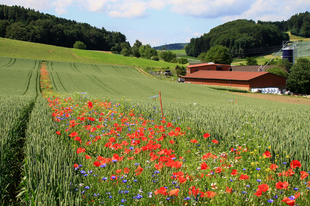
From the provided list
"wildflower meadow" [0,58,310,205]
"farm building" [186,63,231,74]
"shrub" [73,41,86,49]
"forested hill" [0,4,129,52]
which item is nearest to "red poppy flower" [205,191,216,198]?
"wildflower meadow" [0,58,310,205]

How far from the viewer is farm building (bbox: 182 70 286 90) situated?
51.6m

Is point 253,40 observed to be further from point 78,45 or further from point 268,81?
point 78,45

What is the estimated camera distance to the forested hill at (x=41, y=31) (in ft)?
334

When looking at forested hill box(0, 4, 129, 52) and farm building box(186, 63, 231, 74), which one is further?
forested hill box(0, 4, 129, 52)

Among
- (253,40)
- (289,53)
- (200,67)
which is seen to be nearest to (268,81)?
(289,53)

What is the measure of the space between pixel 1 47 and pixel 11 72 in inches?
1683

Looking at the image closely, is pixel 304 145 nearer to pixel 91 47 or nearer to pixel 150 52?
pixel 150 52

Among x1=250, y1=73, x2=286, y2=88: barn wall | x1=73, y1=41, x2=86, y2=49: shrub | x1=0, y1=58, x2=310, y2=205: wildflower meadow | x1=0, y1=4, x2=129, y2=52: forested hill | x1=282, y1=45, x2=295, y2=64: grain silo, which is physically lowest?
x1=250, y1=73, x2=286, y2=88: barn wall

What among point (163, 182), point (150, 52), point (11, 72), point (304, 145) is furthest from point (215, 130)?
point (150, 52)

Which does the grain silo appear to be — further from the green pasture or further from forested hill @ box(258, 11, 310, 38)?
forested hill @ box(258, 11, 310, 38)

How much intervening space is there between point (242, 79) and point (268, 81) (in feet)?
28.6

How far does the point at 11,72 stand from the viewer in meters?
39.8

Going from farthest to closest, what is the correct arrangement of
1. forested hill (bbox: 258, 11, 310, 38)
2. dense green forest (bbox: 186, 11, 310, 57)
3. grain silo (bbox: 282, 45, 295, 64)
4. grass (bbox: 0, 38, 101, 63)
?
forested hill (bbox: 258, 11, 310, 38) → dense green forest (bbox: 186, 11, 310, 57) → grain silo (bbox: 282, 45, 295, 64) → grass (bbox: 0, 38, 101, 63)

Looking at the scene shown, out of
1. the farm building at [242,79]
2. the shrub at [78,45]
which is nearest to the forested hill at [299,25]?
the farm building at [242,79]
